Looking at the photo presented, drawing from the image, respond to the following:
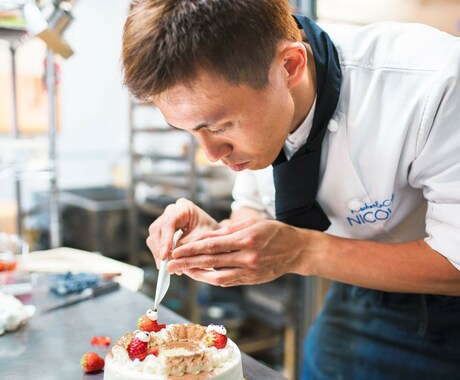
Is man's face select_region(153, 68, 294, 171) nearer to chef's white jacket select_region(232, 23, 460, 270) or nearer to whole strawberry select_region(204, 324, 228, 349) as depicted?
chef's white jacket select_region(232, 23, 460, 270)

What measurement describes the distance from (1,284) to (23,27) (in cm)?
99

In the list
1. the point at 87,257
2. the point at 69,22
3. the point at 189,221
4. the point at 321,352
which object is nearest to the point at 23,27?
the point at 69,22

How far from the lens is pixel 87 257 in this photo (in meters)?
1.88

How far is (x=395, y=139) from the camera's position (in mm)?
1075

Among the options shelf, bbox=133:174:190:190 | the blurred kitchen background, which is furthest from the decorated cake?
shelf, bbox=133:174:190:190

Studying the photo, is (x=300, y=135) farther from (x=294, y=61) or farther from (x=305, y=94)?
(x=294, y=61)

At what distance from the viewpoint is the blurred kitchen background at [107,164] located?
205cm

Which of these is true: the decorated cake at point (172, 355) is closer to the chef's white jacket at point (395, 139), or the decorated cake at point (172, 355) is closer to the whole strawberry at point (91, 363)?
the whole strawberry at point (91, 363)

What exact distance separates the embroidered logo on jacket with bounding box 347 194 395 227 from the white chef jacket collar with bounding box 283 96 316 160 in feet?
0.69

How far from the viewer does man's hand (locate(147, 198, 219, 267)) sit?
1144mm

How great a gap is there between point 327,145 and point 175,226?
16.3 inches

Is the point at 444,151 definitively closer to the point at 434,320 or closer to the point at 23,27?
the point at 434,320

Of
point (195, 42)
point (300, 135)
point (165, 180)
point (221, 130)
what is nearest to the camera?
point (195, 42)

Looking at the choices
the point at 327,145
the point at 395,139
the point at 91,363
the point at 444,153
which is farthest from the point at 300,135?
the point at 91,363
